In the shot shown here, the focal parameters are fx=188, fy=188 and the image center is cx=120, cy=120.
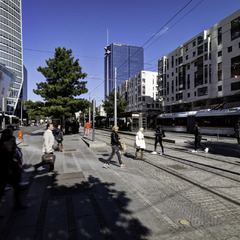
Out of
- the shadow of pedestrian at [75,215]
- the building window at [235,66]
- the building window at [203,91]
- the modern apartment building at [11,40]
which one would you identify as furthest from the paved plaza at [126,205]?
the modern apartment building at [11,40]

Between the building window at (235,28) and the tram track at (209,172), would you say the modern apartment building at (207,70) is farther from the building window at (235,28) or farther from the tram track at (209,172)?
the tram track at (209,172)

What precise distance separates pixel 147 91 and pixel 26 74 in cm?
10473

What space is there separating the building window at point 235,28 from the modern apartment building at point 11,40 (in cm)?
7380

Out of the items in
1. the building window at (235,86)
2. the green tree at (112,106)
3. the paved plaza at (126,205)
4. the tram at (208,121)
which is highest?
the building window at (235,86)

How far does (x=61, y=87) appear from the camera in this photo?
75.5 ft

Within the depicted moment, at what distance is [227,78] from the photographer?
1385 inches

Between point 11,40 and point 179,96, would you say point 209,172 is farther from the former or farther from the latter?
point 11,40

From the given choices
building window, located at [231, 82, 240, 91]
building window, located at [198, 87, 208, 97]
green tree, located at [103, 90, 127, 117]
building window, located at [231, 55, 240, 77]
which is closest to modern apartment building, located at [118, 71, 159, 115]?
green tree, located at [103, 90, 127, 117]

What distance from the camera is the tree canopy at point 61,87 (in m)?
22.8

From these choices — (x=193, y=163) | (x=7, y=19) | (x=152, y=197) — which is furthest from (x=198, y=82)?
(x=7, y=19)

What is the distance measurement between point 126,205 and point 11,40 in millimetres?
99305

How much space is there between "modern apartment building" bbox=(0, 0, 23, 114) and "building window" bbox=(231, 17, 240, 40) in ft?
242

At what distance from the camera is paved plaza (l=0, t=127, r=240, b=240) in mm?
3100

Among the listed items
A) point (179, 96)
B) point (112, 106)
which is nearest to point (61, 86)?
point (112, 106)
